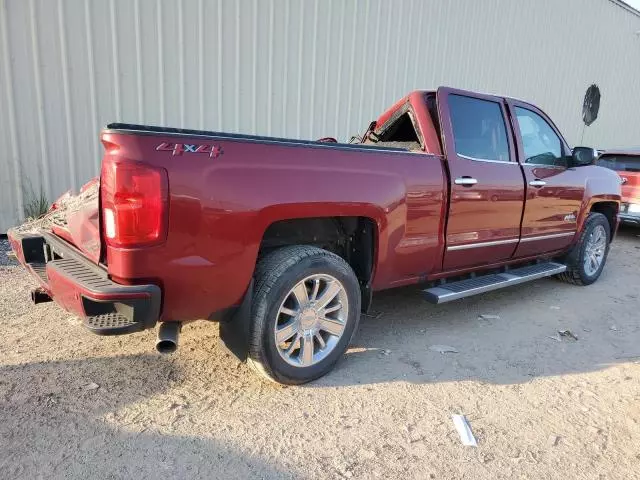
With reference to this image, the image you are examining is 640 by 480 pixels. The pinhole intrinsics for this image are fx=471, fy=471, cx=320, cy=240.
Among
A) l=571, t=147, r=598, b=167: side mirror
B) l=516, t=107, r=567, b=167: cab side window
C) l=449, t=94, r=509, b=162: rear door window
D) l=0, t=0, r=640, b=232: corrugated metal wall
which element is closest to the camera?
l=449, t=94, r=509, b=162: rear door window

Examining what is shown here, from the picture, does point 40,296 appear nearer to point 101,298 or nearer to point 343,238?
point 101,298

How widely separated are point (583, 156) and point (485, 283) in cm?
180

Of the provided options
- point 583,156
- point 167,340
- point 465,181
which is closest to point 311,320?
point 167,340

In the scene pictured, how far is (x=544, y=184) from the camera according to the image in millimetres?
4418

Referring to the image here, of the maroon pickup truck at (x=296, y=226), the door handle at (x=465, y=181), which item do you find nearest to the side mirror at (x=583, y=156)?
the maroon pickup truck at (x=296, y=226)

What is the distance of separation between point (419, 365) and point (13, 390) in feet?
8.33

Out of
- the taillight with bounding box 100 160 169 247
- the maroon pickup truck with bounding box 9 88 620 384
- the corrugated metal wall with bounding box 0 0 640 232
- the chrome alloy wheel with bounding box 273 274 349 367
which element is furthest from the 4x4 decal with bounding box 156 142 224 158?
the corrugated metal wall with bounding box 0 0 640 232

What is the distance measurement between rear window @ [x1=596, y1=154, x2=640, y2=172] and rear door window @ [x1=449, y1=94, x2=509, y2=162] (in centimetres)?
555

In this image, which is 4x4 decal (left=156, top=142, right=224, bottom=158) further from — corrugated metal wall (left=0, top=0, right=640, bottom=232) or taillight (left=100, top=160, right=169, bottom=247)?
corrugated metal wall (left=0, top=0, right=640, bottom=232)

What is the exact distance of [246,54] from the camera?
7.27 m

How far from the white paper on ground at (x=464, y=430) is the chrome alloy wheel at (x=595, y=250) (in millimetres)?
3625

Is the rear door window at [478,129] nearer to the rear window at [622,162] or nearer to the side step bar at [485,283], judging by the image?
the side step bar at [485,283]

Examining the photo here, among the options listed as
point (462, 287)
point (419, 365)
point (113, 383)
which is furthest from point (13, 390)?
point (462, 287)

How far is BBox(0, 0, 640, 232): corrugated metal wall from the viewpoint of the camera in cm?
597
